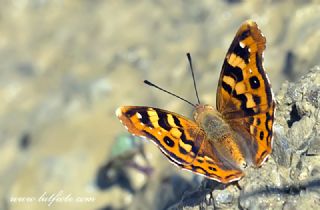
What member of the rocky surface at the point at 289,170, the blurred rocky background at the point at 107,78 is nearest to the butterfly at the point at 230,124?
the rocky surface at the point at 289,170

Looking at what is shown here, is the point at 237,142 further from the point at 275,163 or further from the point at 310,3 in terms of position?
the point at 310,3

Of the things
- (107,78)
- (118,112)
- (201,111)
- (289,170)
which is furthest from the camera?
(107,78)

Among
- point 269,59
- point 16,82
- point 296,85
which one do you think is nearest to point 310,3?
point 269,59

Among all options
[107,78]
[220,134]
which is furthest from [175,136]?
[107,78]

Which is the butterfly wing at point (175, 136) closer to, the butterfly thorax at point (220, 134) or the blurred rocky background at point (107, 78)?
the butterfly thorax at point (220, 134)

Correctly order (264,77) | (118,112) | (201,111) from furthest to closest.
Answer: (201,111) < (118,112) < (264,77)

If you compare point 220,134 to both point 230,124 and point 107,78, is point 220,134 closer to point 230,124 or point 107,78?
point 230,124

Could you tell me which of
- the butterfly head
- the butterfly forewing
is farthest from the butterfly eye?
the butterfly head
